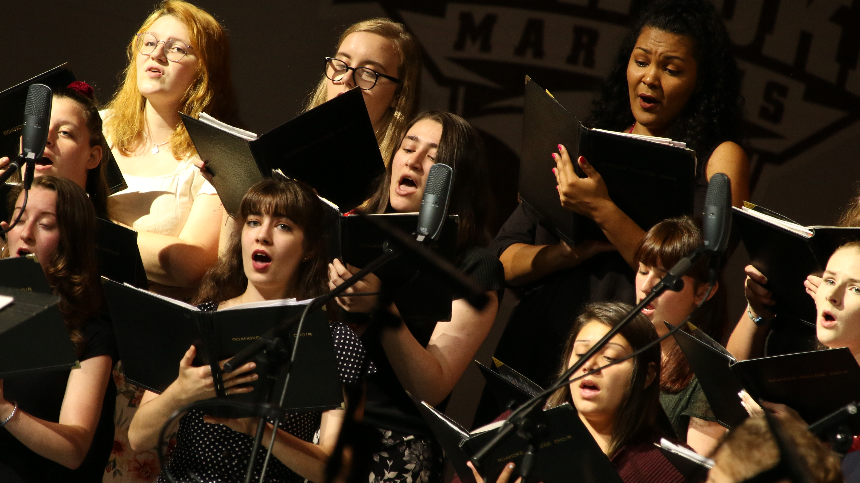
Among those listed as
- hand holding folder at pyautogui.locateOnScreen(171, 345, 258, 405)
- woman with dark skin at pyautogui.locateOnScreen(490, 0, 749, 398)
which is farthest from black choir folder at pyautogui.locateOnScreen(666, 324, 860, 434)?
hand holding folder at pyautogui.locateOnScreen(171, 345, 258, 405)

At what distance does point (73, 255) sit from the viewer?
274 cm

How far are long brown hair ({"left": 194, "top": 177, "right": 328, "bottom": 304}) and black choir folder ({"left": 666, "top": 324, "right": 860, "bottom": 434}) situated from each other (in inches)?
38.3

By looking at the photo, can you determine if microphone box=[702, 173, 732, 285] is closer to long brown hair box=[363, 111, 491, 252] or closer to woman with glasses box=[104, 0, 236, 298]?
long brown hair box=[363, 111, 491, 252]

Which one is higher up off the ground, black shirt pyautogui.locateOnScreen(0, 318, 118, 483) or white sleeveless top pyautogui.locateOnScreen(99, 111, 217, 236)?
white sleeveless top pyautogui.locateOnScreen(99, 111, 217, 236)

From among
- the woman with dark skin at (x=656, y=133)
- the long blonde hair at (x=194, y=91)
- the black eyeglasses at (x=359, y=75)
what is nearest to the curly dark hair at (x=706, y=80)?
the woman with dark skin at (x=656, y=133)

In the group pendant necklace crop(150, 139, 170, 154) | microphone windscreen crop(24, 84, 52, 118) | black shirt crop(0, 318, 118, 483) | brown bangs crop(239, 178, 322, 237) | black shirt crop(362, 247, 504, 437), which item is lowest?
black shirt crop(0, 318, 118, 483)

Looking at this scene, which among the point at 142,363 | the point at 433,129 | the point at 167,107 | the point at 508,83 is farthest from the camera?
the point at 508,83

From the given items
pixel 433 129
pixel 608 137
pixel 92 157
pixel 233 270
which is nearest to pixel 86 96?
pixel 92 157

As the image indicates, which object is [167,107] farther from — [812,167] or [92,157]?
[812,167]

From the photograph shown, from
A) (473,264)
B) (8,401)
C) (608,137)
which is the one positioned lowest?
(8,401)

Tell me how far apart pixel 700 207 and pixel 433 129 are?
2.64 feet

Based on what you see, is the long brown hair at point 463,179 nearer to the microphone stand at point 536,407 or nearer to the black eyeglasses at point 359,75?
the black eyeglasses at point 359,75

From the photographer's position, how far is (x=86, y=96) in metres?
3.12

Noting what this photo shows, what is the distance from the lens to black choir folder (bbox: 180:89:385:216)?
253 cm
